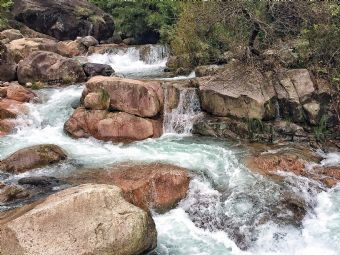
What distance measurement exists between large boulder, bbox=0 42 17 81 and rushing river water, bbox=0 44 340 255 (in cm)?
634

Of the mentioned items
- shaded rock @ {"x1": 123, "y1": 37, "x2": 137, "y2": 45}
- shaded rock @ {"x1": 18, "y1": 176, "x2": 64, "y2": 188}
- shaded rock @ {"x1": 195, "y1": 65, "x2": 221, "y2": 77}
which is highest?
shaded rock @ {"x1": 195, "y1": 65, "x2": 221, "y2": 77}

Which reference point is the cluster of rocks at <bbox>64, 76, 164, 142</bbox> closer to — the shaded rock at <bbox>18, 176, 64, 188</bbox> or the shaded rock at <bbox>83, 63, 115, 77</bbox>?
the shaded rock at <bbox>18, 176, 64, 188</bbox>

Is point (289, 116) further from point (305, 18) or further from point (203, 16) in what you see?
point (203, 16)

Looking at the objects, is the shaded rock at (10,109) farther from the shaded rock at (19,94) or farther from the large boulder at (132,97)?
the large boulder at (132,97)

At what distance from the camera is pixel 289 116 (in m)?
13.5

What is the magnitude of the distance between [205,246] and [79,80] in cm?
1292

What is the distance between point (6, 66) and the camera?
763 inches

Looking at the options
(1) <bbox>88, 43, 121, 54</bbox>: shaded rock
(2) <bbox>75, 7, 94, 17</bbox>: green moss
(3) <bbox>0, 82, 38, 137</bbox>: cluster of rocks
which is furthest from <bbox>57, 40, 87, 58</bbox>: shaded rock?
(3) <bbox>0, 82, 38, 137</bbox>: cluster of rocks

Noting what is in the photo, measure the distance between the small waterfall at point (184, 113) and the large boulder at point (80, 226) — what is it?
6742 mm

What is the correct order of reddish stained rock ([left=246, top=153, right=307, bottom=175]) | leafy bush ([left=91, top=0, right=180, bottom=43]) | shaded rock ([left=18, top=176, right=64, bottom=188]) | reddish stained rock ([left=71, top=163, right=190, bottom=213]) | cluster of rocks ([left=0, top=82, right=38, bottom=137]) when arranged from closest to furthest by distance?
1. reddish stained rock ([left=71, top=163, right=190, bottom=213])
2. shaded rock ([left=18, top=176, right=64, bottom=188])
3. reddish stained rock ([left=246, top=153, right=307, bottom=175])
4. cluster of rocks ([left=0, top=82, right=38, bottom=137])
5. leafy bush ([left=91, top=0, right=180, bottom=43])

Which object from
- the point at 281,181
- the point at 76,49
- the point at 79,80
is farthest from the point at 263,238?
the point at 76,49

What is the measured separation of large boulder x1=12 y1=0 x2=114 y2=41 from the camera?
3083cm

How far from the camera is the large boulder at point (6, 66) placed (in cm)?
1923

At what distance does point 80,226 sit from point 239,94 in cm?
802
